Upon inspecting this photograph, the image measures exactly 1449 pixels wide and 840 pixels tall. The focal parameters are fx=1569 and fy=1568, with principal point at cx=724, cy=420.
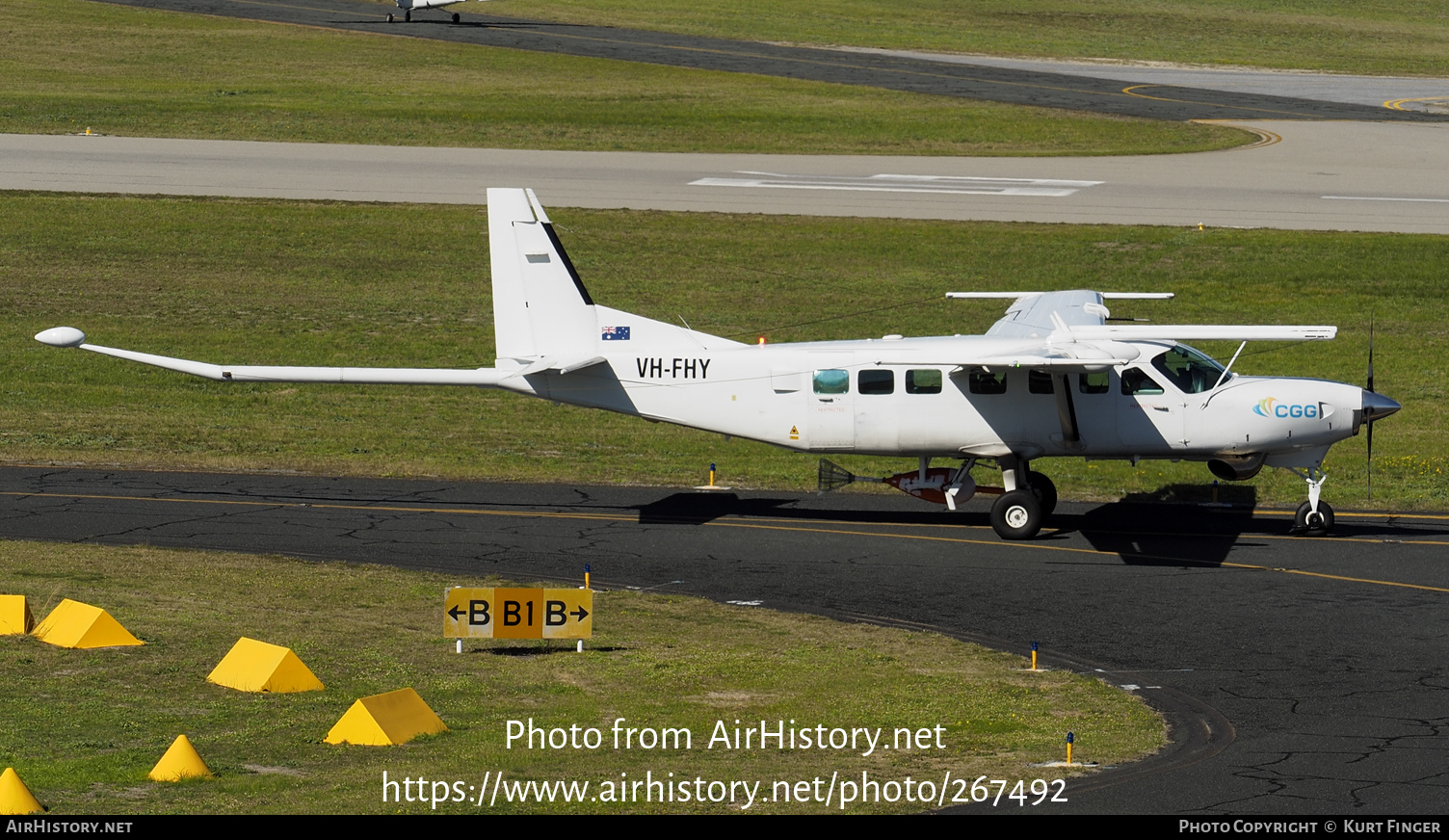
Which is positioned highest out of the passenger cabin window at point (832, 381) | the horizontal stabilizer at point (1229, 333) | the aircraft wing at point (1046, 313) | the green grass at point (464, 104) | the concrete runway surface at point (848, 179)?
the green grass at point (464, 104)

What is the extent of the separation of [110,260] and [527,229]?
77.3ft

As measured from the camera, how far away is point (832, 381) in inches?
996

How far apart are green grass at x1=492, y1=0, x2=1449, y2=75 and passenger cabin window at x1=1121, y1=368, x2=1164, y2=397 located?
56058mm

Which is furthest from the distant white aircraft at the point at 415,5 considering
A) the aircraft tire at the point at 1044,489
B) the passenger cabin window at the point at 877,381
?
the aircraft tire at the point at 1044,489

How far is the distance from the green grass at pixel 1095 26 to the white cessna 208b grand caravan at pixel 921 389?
55886 mm

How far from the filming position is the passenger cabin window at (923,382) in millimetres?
25078

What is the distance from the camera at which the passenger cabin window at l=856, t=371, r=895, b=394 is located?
82.5 feet

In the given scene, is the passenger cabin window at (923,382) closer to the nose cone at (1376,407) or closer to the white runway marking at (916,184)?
the nose cone at (1376,407)

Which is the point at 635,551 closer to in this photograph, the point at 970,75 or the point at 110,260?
the point at 110,260

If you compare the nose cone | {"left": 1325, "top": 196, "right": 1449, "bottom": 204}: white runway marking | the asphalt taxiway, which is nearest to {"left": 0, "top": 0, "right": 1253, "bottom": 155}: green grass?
{"left": 1325, "top": 196, "right": 1449, "bottom": 204}: white runway marking

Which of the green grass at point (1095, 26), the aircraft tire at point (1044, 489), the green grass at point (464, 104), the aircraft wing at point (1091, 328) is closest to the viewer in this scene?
the aircraft wing at point (1091, 328)

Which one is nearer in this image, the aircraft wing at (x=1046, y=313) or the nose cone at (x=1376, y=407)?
the nose cone at (x=1376, y=407)

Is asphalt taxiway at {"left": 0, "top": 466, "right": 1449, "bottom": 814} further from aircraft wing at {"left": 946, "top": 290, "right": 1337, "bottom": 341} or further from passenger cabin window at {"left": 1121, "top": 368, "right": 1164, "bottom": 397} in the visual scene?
aircraft wing at {"left": 946, "top": 290, "right": 1337, "bottom": 341}

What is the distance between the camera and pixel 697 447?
31.8 m
